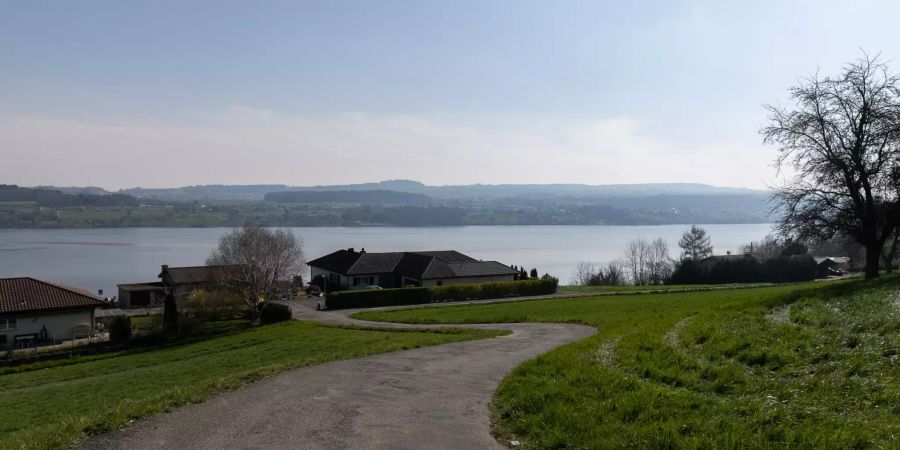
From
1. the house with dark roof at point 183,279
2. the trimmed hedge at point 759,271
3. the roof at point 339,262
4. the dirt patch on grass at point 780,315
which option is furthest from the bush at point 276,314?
the trimmed hedge at point 759,271

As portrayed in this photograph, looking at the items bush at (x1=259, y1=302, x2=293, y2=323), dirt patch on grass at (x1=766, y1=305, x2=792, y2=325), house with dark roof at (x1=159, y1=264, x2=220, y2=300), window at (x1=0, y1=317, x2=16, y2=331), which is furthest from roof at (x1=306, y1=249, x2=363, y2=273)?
dirt patch on grass at (x1=766, y1=305, x2=792, y2=325)

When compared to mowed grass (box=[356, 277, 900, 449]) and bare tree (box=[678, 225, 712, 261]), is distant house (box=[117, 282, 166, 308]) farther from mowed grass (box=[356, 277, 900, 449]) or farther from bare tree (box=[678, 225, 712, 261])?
bare tree (box=[678, 225, 712, 261])

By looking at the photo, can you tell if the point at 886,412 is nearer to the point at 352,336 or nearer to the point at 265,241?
the point at 352,336

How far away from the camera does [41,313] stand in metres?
38.2

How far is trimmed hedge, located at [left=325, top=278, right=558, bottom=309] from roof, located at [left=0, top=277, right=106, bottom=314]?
1626 cm

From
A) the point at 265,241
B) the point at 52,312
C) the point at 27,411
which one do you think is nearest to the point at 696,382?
the point at 27,411

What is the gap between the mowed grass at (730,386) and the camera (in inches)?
273

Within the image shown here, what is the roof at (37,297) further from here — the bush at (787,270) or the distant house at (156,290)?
the bush at (787,270)

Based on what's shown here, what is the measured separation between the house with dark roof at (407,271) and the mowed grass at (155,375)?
872 inches

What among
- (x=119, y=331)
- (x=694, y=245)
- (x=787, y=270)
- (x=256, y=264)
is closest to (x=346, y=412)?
(x=119, y=331)

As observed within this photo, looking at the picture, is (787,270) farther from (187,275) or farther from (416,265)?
(187,275)

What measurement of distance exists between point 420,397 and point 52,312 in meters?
37.6

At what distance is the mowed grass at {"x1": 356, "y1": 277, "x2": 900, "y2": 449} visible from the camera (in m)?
6.93

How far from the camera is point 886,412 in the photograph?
268 inches
